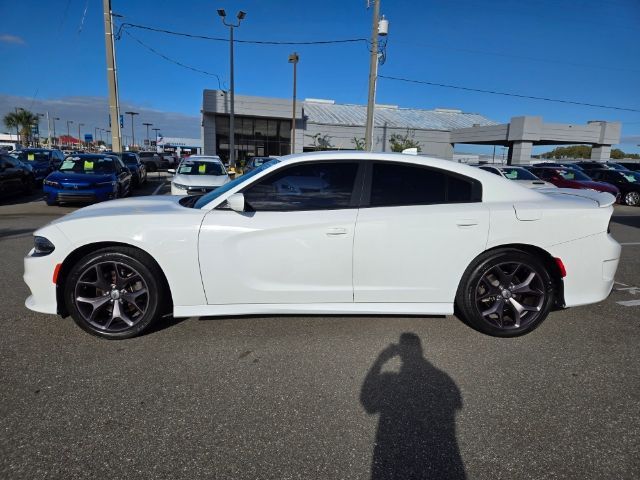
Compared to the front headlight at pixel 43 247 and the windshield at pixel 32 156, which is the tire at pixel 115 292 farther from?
the windshield at pixel 32 156

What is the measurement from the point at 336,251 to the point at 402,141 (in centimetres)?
3759

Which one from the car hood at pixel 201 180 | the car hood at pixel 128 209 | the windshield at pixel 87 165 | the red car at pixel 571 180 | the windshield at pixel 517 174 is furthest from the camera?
the red car at pixel 571 180

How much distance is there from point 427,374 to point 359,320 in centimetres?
102

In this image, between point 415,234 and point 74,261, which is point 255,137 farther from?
point 415,234

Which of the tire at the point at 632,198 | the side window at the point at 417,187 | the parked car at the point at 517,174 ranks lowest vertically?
the tire at the point at 632,198

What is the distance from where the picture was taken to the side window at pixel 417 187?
339 centimetres

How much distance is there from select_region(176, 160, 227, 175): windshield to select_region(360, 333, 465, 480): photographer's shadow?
9726 mm

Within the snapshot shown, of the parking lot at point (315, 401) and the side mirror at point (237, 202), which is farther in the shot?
the side mirror at point (237, 202)

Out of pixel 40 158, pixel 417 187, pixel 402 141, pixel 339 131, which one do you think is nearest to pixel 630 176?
pixel 417 187

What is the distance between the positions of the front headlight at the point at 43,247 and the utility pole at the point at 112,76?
17502 millimetres

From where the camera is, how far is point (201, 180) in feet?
34.9

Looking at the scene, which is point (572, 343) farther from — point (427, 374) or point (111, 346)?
point (111, 346)

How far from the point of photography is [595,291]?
3561 millimetres

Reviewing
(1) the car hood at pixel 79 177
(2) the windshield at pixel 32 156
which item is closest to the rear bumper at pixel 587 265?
(1) the car hood at pixel 79 177
